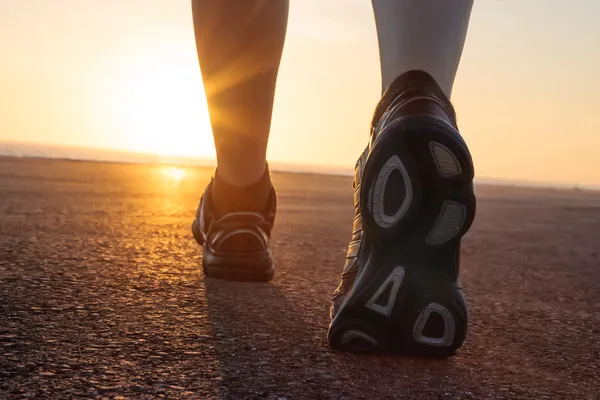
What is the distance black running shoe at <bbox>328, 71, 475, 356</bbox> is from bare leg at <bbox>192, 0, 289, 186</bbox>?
0.69m

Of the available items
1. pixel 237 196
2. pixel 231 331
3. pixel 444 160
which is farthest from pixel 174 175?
pixel 444 160

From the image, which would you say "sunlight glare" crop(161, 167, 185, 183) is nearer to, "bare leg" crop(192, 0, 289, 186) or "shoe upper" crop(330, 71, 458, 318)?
"bare leg" crop(192, 0, 289, 186)

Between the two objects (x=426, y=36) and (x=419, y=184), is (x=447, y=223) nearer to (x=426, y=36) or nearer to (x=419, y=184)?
(x=419, y=184)

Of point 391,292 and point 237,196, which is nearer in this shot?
point 391,292

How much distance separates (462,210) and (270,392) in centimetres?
40

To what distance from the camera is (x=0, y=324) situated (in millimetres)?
1093

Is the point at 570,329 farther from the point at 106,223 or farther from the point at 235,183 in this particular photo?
the point at 106,223

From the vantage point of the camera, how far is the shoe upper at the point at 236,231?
1.65 m

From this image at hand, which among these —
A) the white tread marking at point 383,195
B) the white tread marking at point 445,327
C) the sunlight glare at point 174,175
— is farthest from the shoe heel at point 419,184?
the sunlight glare at point 174,175

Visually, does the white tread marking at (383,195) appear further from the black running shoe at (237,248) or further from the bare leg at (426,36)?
the black running shoe at (237,248)

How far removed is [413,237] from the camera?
1.01 metres

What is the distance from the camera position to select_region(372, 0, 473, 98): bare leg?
1.15m

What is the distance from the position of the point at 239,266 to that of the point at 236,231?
0.09 m

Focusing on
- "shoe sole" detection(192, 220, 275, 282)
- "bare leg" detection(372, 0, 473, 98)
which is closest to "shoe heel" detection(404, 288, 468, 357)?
"bare leg" detection(372, 0, 473, 98)
